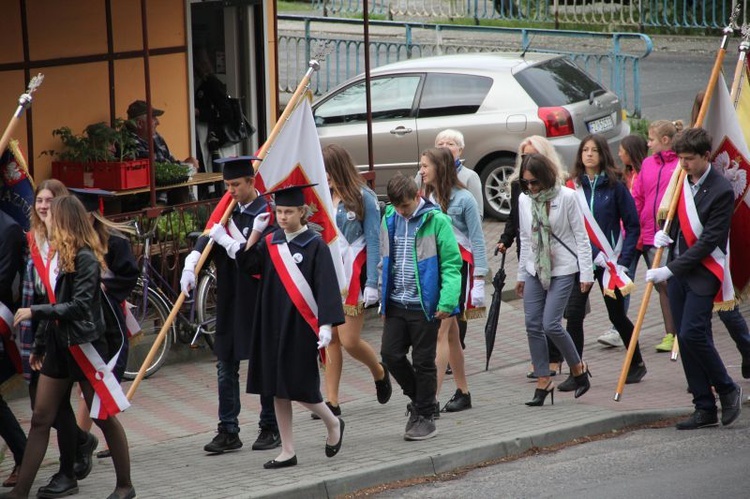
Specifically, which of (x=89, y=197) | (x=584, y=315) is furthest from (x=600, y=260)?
(x=89, y=197)

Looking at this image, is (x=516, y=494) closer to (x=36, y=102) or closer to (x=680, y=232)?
(x=680, y=232)

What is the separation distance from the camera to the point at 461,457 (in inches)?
301

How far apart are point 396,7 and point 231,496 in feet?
69.4

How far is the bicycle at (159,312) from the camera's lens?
32.3ft

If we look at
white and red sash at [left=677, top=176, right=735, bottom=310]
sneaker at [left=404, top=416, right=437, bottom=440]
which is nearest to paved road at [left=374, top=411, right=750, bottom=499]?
sneaker at [left=404, top=416, right=437, bottom=440]

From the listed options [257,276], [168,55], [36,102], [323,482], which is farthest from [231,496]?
[168,55]

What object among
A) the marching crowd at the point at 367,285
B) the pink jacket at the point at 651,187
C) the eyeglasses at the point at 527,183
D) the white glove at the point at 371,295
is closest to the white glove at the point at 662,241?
the marching crowd at the point at 367,285

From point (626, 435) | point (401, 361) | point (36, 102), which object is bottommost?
point (626, 435)

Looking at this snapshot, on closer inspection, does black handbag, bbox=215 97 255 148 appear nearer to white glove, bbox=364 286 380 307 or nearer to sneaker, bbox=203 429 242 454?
white glove, bbox=364 286 380 307

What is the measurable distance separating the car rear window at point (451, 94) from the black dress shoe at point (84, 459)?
858cm

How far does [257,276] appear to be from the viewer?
7.61 metres

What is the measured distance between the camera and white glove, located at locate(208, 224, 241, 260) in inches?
296

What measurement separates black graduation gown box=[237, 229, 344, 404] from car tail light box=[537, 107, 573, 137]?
7599mm

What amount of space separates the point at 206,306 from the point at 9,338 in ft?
11.0
